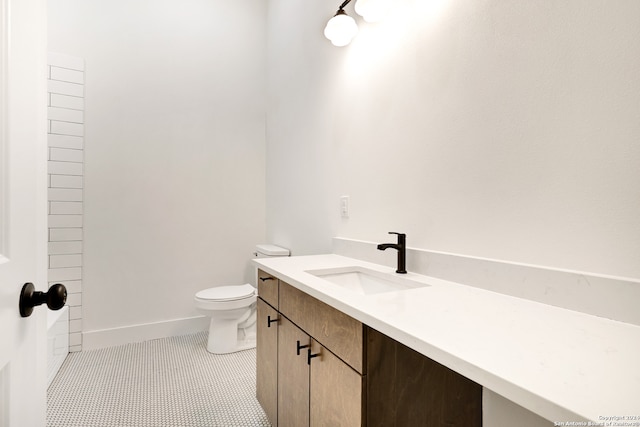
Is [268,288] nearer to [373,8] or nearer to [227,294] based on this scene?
[227,294]

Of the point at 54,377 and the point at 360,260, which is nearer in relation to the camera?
the point at 360,260

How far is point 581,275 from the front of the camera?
888mm

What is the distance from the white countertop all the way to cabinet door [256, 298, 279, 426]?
49 centimetres

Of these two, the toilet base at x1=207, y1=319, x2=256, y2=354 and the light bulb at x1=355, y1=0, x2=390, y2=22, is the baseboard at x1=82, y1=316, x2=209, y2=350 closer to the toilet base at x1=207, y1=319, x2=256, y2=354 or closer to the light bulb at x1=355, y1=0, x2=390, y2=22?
the toilet base at x1=207, y1=319, x2=256, y2=354

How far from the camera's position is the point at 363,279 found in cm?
158

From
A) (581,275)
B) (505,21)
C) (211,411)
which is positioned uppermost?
(505,21)

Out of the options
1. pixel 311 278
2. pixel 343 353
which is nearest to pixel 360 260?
pixel 311 278

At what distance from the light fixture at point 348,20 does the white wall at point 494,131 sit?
0.23 feet

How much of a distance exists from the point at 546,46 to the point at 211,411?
2122 mm

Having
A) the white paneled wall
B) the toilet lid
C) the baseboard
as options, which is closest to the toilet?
the toilet lid

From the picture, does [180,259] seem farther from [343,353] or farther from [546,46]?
[546,46]

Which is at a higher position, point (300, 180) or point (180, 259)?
point (300, 180)

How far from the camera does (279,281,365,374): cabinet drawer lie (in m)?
0.91

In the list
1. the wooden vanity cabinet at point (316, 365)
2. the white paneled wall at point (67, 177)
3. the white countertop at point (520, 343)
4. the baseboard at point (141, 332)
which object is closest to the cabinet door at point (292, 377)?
the wooden vanity cabinet at point (316, 365)
